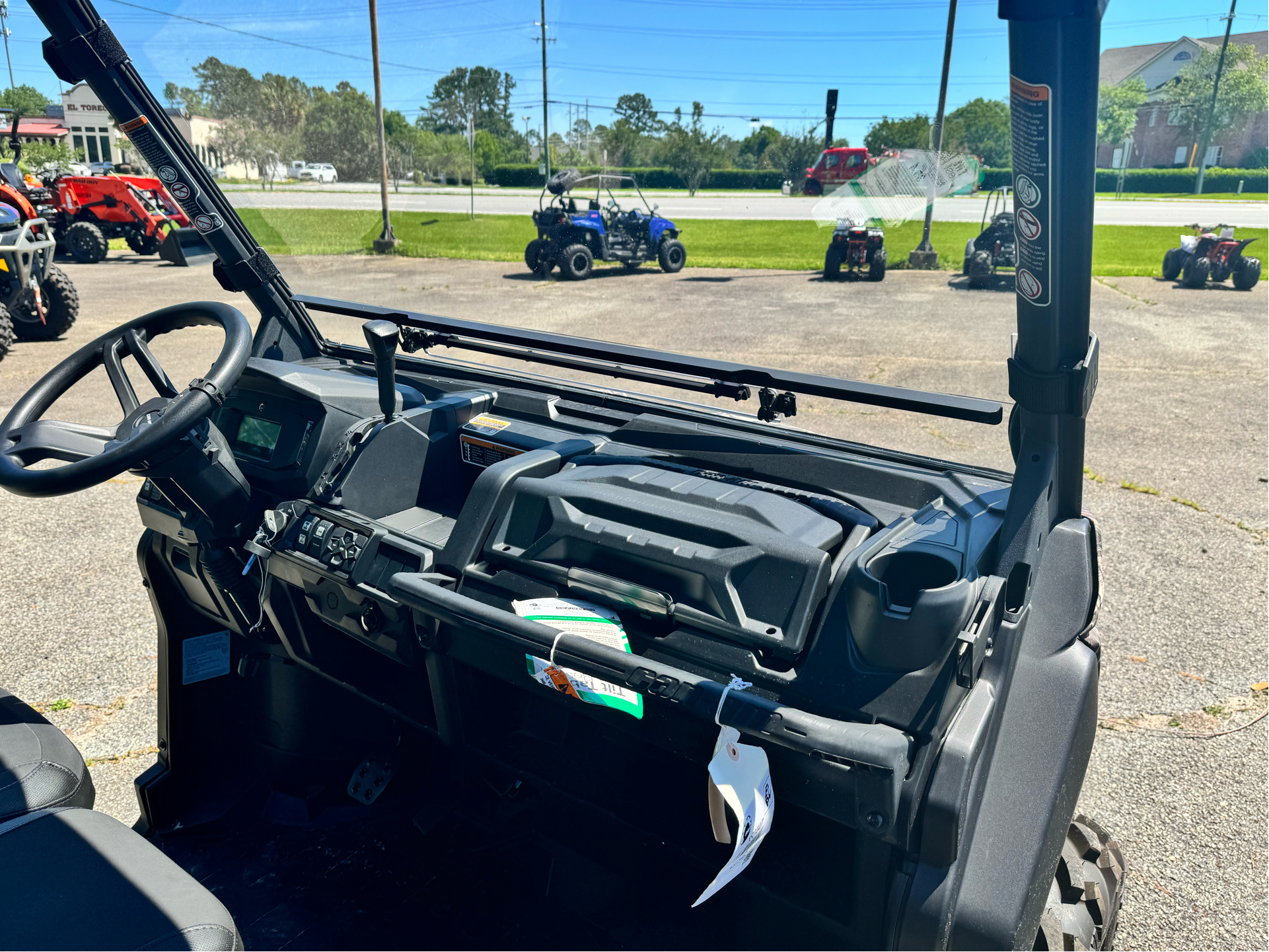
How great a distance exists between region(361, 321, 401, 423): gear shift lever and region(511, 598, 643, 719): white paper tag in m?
0.75

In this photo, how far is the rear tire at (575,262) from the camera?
6.80 ft

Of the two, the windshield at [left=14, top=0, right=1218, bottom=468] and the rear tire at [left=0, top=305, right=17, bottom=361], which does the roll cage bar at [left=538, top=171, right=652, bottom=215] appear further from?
the rear tire at [left=0, top=305, right=17, bottom=361]

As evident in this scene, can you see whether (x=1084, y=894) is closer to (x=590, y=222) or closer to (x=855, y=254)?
(x=855, y=254)

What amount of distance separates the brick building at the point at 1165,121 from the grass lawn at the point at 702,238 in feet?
0.38

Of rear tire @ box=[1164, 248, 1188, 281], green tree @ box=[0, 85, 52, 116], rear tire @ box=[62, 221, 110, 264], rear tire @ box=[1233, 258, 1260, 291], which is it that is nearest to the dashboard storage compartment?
rear tire @ box=[1164, 248, 1188, 281]

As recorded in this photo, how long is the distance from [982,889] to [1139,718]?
2.02m

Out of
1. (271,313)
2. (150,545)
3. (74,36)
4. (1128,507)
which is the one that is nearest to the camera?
(74,36)

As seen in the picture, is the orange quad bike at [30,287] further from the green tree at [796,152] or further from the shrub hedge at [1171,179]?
the shrub hedge at [1171,179]

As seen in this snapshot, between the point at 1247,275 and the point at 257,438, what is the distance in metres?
9.07

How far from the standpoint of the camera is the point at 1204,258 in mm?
3430

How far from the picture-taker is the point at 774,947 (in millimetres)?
1714

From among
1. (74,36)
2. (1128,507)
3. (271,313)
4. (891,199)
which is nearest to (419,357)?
(271,313)

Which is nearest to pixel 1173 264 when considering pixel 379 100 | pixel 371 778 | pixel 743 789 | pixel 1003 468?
pixel 1003 468

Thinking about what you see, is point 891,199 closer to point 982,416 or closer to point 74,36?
point 982,416
